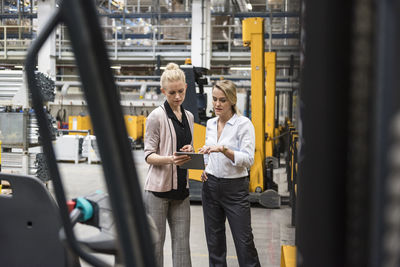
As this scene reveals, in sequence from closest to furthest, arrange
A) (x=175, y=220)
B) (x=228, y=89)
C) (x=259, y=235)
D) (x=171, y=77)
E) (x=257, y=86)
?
1. (x=171, y=77)
2. (x=175, y=220)
3. (x=228, y=89)
4. (x=259, y=235)
5. (x=257, y=86)

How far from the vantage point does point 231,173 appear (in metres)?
3.20

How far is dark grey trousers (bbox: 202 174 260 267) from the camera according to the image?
320 cm

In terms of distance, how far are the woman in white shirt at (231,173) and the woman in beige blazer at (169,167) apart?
0.43m

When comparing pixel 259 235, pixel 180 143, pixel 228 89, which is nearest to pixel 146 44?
pixel 259 235

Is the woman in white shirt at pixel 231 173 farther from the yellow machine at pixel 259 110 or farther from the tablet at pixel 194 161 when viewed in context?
the yellow machine at pixel 259 110

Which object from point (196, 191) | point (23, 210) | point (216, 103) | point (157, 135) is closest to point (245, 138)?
point (216, 103)

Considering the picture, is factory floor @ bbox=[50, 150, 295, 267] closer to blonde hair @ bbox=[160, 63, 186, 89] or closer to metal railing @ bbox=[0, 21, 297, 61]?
blonde hair @ bbox=[160, 63, 186, 89]

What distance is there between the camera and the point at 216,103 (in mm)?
3246

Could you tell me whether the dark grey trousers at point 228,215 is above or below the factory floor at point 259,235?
above

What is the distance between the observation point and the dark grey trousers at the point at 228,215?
Result: 10.5 ft

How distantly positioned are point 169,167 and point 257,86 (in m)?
4.22

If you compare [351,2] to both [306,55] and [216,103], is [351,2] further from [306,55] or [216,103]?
[216,103]

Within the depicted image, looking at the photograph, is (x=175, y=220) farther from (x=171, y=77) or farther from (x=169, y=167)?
(x=171, y=77)

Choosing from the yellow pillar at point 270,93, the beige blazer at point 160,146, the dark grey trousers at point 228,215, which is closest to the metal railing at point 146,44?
the yellow pillar at point 270,93
